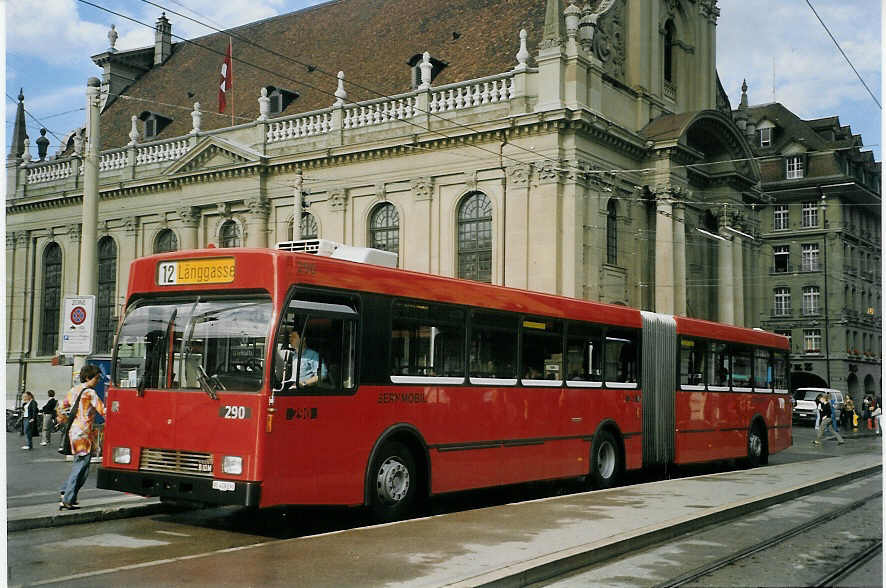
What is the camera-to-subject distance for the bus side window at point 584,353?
16125mm

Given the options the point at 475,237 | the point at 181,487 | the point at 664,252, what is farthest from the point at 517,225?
the point at 181,487

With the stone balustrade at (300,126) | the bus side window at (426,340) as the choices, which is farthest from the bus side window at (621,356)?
the stone balustrade at (300,126)

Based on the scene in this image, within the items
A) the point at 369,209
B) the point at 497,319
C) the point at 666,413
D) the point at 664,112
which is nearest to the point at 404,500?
the point at 497,319

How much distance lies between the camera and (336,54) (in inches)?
1788

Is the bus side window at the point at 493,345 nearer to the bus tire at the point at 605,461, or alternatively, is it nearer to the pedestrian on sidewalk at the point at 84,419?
the bus tire at the point at 605,461

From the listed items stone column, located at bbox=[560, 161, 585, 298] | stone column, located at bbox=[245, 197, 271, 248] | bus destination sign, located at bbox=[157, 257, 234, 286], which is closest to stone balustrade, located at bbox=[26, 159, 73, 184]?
stone column, located at bbox=[245, 197, 271, 248]

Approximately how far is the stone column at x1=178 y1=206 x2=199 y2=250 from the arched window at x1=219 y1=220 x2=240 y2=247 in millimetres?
1147

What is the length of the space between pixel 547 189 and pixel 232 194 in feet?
50.0

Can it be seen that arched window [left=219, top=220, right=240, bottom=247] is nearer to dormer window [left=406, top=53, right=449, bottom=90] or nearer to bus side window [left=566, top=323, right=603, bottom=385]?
dormer window [left=406, top=53, right=449, bottom=90]

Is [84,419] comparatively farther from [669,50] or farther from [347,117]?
[669,50]

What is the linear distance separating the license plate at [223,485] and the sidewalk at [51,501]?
234cm

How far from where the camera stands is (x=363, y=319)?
11969 mm

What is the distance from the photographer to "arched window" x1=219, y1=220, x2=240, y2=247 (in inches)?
1726

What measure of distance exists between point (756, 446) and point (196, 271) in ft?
49.3
